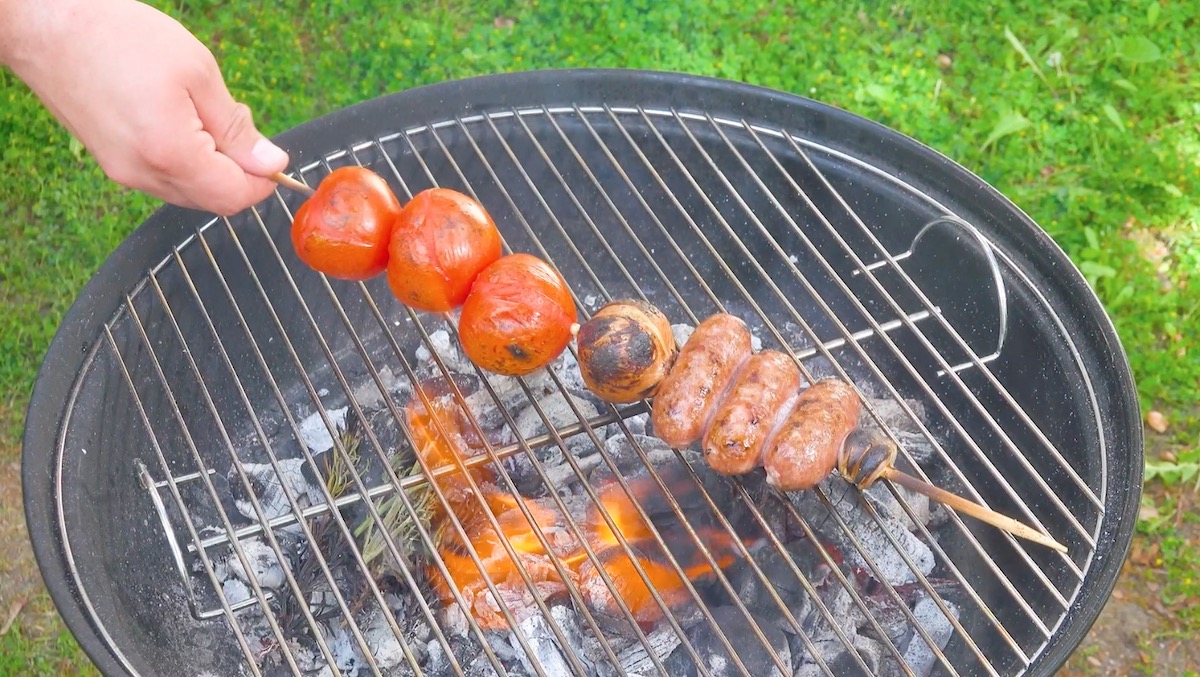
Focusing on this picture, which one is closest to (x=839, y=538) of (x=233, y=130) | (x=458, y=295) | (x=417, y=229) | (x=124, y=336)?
(x=458, y=295)

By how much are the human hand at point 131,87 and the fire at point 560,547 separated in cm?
102

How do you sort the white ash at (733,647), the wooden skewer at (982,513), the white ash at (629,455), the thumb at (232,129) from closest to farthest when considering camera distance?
the wooden skewer at (982,513) < the thumb at (232,129) < the white ash at (733,647) < the white ash at (629,455)

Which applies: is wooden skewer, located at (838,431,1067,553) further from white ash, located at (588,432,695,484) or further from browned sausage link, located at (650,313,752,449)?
white ash, located at (588,432,695,484)

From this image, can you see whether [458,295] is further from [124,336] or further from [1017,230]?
[1017,230]

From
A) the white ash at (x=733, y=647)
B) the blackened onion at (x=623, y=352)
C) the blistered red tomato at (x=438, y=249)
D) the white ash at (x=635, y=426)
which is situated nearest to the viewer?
the blackened onion at (x=623, y=352)

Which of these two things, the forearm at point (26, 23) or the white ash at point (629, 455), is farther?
the white ash at point (629, 455)

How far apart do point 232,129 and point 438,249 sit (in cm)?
60

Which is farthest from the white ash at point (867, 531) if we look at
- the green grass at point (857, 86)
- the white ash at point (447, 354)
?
the green grass at point (857, 86)

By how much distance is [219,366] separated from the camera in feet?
10.9

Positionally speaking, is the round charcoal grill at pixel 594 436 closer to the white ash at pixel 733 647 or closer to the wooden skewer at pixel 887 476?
the white ash at pixel 733 647

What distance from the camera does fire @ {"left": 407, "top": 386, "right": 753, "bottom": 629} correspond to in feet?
9.26

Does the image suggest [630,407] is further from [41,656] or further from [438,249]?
[41,656]

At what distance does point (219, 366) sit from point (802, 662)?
2.18m

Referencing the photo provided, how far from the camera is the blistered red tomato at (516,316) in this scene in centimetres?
252
